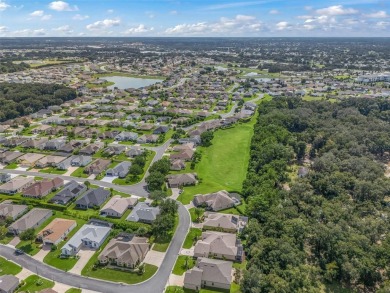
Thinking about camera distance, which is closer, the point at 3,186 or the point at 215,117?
the point at 3,186

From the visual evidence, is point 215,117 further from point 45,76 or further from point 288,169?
point 45,76

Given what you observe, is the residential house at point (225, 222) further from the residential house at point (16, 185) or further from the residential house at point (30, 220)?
the residential house at point (16, 185)

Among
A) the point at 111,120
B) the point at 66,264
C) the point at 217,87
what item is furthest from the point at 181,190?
the point at 217,87

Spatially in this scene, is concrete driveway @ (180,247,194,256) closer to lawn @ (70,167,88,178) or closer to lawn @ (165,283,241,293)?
lawn @ (165,283,241,293)

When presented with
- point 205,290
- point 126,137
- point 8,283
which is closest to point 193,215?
point 205,290

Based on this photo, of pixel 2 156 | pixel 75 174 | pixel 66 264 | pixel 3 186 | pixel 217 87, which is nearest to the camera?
pixel 66 264

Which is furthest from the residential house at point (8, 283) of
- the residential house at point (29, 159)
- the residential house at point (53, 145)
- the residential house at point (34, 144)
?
the residential house at point (34, 144)

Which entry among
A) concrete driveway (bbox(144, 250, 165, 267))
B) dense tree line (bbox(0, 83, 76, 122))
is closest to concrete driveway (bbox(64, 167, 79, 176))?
concrete driveway (bbox(144, 250, 165, 267))
